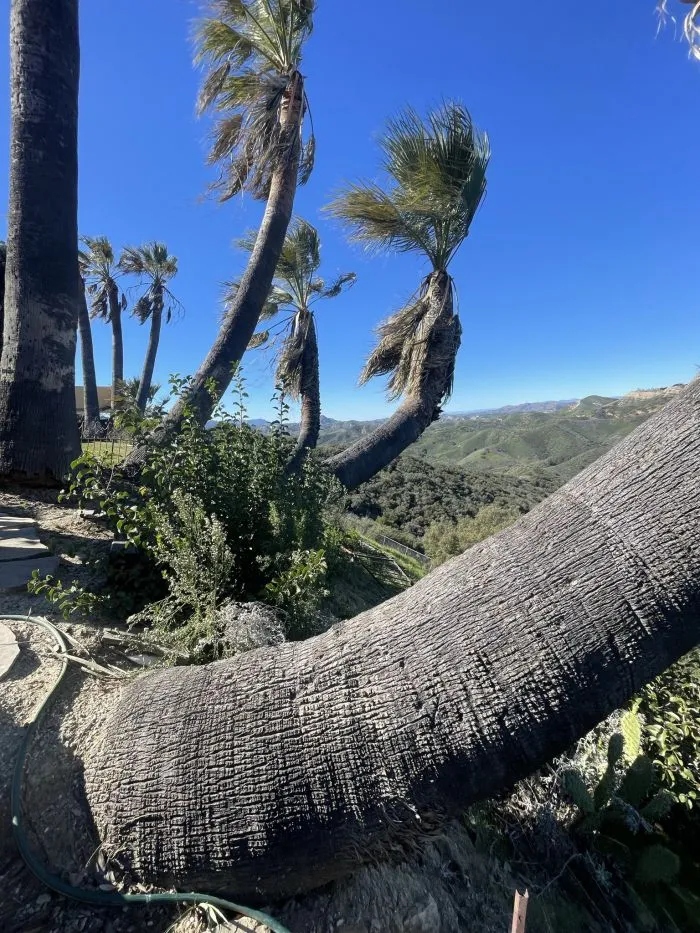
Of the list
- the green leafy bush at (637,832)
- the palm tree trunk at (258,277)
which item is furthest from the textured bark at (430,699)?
the palm tree trunk at (258,277)

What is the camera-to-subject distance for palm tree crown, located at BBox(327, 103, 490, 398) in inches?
216

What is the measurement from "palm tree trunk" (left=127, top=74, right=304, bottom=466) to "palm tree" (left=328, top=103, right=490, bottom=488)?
3.04ft

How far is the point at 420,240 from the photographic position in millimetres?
6152

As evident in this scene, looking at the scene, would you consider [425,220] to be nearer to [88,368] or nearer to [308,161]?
[308,161]

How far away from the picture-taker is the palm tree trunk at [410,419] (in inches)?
228

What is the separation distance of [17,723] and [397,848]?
1.50 meters

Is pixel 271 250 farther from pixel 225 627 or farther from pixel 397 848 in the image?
pixel 397 848

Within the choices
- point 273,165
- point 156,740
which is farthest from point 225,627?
point 273,165

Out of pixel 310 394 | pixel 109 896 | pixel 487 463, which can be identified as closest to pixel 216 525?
pixel 109 896

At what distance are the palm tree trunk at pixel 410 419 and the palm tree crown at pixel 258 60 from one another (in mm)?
2877

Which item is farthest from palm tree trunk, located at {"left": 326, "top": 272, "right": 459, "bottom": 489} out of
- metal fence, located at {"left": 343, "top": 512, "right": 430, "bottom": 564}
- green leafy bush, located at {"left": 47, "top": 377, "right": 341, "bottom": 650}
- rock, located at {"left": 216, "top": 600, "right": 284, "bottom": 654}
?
rock, located at {"left": 216, "top": 600, "right": 284, "bottom": 654}

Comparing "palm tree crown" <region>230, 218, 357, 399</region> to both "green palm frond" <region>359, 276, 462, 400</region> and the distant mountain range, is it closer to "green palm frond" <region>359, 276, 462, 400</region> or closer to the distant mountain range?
"green palm frond" <region>359, 276, 462, 400</region>

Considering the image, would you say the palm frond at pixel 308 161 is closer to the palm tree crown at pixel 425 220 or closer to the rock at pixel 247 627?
the palm tree crown at pixel 425 220

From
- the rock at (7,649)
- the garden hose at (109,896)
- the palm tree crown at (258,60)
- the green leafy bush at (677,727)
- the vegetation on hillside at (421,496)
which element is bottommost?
the vegetation on hillside at (421,496)
